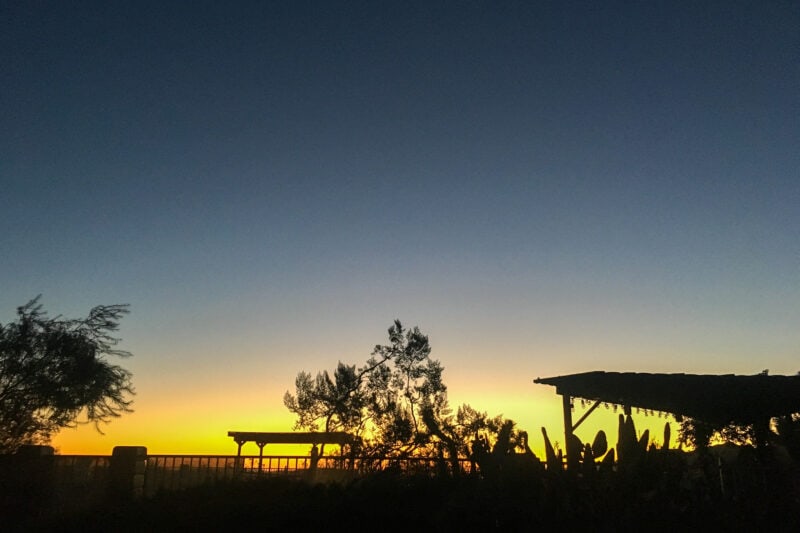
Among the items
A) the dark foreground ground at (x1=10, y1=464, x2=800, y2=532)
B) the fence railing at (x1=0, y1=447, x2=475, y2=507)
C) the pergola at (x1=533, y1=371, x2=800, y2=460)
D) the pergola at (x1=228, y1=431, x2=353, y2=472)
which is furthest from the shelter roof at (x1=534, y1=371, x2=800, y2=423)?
the dark foreground ground at (x1=10, y1=464, x2=800, y2=532)

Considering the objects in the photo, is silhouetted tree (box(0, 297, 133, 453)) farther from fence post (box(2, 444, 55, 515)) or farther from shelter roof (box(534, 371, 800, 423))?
shelter roof (box(534, 371, 800, 423))

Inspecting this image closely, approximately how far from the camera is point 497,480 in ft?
25.4

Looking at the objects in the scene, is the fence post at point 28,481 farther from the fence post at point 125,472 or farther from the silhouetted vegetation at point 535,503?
the silhouetted vegetation at point 535,503

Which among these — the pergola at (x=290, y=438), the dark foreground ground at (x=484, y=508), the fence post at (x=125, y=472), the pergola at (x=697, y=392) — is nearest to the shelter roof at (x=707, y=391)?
the pergola at (x=697, y=392)

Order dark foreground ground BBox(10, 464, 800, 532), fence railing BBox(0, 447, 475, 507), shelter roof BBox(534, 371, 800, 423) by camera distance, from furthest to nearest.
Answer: shelter roof BBox(534, 371, 800, 423)
fence railing BBox(0, 447, 475, 507)
dark foreground ground BBox(10, 464, 800, 532)

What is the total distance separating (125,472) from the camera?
39.5 ft

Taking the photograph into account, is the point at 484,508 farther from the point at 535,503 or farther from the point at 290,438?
the point at 290,438

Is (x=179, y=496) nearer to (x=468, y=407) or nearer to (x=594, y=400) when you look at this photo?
(x=468, y=407)

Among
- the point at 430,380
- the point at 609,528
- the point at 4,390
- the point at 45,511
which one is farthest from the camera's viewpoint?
the point at 430,380

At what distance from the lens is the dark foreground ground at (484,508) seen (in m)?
6.79

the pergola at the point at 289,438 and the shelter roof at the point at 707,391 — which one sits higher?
the shelter roof at the point at 707,391

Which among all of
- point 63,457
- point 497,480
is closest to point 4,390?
point 63,457

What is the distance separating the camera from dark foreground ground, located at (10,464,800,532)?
6793mm

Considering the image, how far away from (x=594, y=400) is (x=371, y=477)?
32.7 ft
